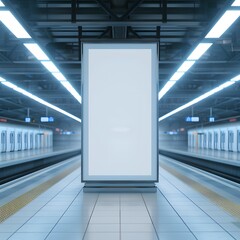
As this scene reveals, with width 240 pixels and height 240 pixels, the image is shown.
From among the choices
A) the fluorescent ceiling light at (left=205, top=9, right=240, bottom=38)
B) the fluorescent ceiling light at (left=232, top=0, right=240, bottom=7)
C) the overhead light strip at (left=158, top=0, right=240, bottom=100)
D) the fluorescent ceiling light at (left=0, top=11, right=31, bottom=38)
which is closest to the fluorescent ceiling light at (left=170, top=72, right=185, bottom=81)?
the overhead light strip at (left=158, top=0, right=240, bottom=100)

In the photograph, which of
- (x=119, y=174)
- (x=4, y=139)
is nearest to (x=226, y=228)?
(x=119, y=174)

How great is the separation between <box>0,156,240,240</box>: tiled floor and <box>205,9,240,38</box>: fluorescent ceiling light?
123 inches

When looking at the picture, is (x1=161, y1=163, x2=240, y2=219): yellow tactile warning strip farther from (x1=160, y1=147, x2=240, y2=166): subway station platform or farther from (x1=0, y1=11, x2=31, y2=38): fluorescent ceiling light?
(x1=160, y1=147, x2=240, y2=166): subway station platform

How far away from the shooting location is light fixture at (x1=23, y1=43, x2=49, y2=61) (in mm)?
7482

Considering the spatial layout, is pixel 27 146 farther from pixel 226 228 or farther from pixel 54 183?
pixel 226 228

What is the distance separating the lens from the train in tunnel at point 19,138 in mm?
28773

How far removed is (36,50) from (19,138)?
88.4ft

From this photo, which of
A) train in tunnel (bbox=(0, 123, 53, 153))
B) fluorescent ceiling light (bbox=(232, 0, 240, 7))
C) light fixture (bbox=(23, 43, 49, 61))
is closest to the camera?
fluorescent ceiling light (bbox=(232, 0, 240, 7))

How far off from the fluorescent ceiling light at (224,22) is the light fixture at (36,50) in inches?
141

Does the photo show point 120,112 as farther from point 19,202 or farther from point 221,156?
point 221,156

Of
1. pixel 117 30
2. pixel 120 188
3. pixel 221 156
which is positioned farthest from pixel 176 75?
pixel 221 156

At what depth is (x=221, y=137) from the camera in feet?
107

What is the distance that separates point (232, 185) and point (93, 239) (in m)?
6.12

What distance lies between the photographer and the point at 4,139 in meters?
28.8
